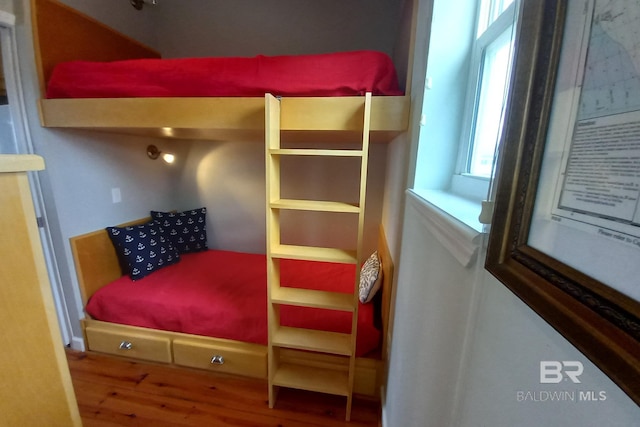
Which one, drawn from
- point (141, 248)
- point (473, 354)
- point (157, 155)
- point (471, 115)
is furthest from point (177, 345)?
point (471, 115)

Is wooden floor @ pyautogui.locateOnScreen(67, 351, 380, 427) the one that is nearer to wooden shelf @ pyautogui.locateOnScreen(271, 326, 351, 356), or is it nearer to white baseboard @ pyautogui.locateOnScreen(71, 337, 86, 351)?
white baseboard @ pyautogui.locateOnScreen(71, 337, 86, 351)

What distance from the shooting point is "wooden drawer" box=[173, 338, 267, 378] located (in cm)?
158

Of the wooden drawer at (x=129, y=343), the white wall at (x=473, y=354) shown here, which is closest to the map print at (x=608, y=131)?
the white wall at (x=473, y=354)

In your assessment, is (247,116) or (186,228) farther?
(186,228)

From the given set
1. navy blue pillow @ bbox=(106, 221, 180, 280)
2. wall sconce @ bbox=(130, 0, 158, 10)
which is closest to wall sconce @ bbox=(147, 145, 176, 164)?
navy blue pillow @ bbox=(106, 221, 180, 280)

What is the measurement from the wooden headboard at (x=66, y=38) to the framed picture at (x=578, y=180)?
92.9 inches

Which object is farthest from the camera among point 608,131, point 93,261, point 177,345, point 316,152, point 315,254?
point 93,261

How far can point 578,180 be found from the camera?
9.5 inches

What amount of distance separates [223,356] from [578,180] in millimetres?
1847

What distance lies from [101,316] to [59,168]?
100 cm

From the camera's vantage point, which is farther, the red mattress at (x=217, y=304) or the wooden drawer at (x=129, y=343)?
the wooden drawer at (x=129, y=343)

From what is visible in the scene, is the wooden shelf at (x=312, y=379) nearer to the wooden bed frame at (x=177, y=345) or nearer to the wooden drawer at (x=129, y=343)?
the wooden bed frame at (x=177, y=345)

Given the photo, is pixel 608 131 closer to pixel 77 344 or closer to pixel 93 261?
pixel 93 261

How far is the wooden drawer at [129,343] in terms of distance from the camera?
169 cm
